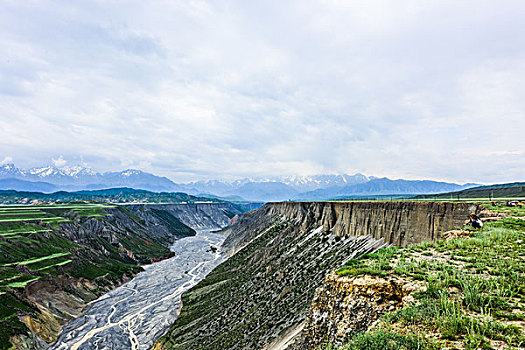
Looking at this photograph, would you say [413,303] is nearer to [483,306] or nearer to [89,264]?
[483,306]

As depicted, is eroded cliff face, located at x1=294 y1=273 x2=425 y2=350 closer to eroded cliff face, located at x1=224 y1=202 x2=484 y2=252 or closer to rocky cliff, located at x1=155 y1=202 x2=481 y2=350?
rocky cliff, located at x1=155 y1=202 x2=481 y2=350

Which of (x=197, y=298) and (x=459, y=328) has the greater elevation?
(x=459, y=328)

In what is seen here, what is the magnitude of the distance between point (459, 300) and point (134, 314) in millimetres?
57806

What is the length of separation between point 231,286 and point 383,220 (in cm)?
2962

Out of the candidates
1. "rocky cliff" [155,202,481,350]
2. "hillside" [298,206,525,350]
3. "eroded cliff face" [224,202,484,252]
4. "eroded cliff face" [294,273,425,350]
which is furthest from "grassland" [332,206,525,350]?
"rocky cliff" [155,202,481,350]

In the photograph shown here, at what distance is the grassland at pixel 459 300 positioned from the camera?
6246 mm

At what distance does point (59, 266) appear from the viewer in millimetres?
59031

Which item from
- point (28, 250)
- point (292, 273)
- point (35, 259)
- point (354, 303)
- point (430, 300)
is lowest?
point (35, 259)

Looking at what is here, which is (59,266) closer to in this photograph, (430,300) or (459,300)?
(430,300)

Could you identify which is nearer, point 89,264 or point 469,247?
point 469,247

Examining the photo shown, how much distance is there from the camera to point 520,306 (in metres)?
7.27

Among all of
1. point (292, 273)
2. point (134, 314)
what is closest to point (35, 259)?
point (134, 314)

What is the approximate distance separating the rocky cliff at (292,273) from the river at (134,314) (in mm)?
4837

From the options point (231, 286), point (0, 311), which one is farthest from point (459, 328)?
point (0, 311)
